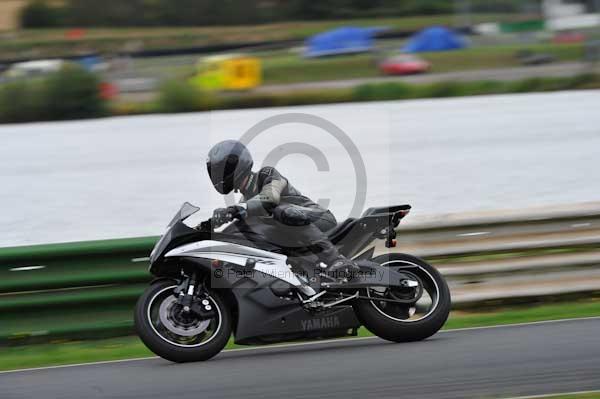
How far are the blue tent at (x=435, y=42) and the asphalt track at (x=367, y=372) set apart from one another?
72.1 feet

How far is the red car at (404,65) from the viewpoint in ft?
78.5

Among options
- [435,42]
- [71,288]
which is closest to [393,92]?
[435,42]

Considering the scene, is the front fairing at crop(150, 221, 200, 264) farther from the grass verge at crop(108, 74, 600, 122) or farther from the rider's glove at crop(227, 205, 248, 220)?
the grass verge at crop(108, 74, 600, 122)

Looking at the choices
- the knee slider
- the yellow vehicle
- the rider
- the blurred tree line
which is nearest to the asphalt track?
the rider

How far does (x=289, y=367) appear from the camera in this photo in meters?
5.79

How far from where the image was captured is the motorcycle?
5.91 m

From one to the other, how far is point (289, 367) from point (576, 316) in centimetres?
263

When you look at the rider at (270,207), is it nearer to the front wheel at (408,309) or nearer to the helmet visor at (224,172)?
the helmet visor at (224,172)

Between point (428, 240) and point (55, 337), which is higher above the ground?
point (428, 240)

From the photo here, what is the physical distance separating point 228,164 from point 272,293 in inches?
36.6

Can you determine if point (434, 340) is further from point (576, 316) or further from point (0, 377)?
point (0, 377)

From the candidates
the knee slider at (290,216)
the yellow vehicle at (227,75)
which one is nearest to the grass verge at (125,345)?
the knee slider at (290,216)

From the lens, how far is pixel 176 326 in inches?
232

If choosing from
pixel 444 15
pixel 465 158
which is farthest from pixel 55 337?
pixel 444 15
